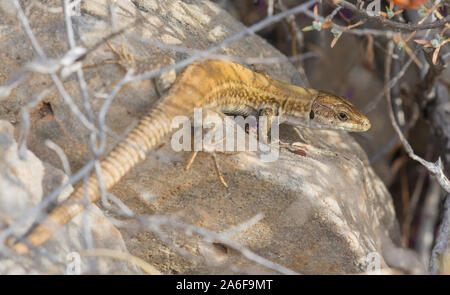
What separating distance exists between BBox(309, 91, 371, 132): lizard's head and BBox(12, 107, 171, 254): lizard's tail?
1.59 m

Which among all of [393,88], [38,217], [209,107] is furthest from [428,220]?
[38,217]

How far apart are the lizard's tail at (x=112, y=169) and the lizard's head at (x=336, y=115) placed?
5.20 ft

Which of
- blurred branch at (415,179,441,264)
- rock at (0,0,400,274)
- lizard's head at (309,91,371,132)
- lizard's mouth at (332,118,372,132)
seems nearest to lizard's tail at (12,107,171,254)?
rock at (0,0,400,274)

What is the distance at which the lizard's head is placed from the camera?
13.7 ft

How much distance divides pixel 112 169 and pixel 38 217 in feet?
1.49

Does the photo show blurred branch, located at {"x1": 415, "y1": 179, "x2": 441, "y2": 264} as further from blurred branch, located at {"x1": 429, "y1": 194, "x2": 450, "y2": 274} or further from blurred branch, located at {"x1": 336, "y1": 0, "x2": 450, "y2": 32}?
blurred branch, located at {"x1": 336, "y1": 0, "x2": 450, "y2": 32}

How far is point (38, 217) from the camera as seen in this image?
2.65 meters

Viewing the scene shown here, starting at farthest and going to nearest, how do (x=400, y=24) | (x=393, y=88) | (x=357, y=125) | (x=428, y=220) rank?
(x=428, y=220) < (x=393, y=88) < (x=357, y=125) < (x=400, y=24)

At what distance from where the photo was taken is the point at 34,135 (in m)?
3.18

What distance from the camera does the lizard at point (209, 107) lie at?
2699 mm

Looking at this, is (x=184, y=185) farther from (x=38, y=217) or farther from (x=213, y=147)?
(x=38, y=217)

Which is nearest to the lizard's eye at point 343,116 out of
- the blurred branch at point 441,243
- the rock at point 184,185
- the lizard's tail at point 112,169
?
the rock at point 184,185

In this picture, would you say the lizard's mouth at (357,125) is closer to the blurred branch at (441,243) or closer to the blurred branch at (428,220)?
the blurred branch at (441,243)

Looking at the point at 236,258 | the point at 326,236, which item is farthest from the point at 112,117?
the point at 326,236
